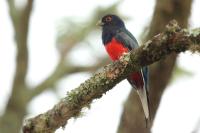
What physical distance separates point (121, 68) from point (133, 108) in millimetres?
1634

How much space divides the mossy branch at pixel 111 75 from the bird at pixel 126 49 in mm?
1374

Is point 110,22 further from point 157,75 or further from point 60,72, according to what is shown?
point 60,72

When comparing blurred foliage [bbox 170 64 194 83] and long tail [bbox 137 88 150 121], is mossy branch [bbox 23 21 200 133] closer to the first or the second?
long tail [bbox 137 88 150 121]

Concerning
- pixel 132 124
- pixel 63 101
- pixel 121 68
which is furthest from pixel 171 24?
pixel 132 124

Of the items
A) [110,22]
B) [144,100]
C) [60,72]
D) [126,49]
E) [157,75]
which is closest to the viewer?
[144,100]

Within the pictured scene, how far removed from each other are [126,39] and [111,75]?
209 cm

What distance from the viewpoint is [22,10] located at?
638 centimetres

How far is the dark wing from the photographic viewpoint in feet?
16.5

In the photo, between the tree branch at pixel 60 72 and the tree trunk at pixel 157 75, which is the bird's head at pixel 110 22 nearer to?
the tree trunk at pixel 157 75

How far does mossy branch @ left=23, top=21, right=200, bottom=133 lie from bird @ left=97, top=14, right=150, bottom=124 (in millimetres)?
1374

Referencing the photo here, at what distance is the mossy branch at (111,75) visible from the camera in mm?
2744

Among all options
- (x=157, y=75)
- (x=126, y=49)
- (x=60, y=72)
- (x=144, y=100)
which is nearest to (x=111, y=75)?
(x=144, y=100)

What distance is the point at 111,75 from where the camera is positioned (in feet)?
10.0

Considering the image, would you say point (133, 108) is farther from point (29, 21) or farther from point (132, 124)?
point (29, 21)
